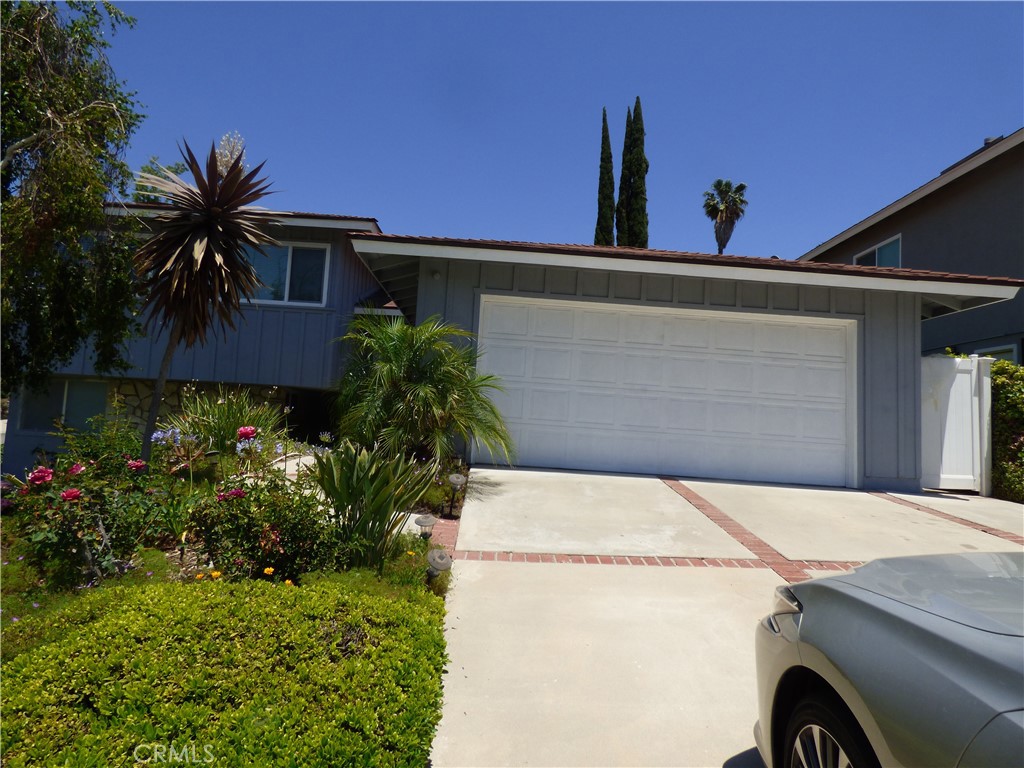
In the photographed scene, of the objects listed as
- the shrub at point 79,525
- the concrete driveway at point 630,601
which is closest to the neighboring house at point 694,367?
the concrete driveway at point 630,601

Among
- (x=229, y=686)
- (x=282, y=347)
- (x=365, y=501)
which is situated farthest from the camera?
(x=282, y=347)

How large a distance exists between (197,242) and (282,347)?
4.72m

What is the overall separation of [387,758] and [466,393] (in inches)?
215

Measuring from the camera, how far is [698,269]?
8289 millimetres

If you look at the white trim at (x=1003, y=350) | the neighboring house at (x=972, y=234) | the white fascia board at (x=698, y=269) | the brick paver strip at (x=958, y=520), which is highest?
A: the neighboring house at (x=972, y=234)

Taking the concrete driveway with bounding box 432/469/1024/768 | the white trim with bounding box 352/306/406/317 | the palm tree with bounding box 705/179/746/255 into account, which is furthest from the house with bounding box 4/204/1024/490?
the palm tree with bounding box 705/179/746/255

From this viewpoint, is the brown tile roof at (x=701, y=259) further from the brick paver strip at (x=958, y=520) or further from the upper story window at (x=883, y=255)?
the upper story window at (x=883, y=255)

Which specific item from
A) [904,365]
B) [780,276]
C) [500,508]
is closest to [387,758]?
[500,508]

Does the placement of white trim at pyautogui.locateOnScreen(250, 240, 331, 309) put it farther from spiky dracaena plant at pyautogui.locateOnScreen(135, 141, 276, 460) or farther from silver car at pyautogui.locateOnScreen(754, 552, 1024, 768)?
silver car at pyautogui.locateOnScreen(754, 552, 1024, 768)

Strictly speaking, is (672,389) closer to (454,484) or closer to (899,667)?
(454,484)

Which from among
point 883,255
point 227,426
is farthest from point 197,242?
point 883,255

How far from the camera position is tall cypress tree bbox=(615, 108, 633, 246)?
26.3 metres

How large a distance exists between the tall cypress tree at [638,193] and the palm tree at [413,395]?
68.1 ft

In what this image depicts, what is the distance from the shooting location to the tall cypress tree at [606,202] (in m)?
26.7
